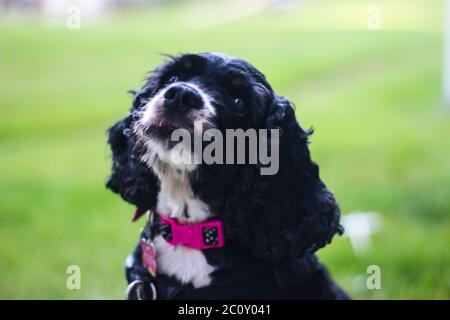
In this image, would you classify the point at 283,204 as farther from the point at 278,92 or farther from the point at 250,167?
the point at 278,92

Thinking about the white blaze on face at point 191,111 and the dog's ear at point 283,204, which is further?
the dog's ear at point 283,204

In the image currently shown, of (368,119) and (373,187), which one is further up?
(368,119)

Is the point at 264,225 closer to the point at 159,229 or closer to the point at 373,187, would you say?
the point at 159,229

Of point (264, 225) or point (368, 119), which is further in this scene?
point (368, 119)

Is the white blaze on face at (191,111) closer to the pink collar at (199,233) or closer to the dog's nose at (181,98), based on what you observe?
the dog's nose at (181,98)

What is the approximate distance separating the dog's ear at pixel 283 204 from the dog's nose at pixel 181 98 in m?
0.32

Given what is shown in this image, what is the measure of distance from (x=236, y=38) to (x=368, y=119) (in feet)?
9.49

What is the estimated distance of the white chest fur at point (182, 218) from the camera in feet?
7.64

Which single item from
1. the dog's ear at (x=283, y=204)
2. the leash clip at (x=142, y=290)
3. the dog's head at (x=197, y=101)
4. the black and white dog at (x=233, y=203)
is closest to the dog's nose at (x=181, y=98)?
the dog's head at (x=197, y=101)

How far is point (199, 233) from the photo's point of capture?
2334 mm

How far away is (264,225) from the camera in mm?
2322

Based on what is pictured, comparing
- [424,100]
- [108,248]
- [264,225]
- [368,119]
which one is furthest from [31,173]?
[424,100]

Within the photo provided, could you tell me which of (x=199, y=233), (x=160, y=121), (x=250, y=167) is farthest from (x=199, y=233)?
(x=160, y=121)

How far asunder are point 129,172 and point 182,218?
11.9 inches
